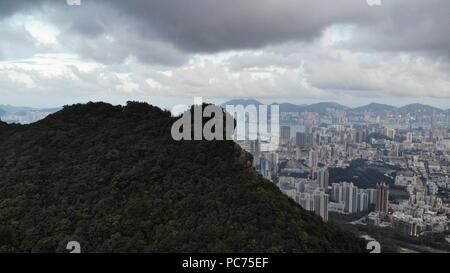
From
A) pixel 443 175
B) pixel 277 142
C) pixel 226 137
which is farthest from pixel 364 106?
pixel 226 137

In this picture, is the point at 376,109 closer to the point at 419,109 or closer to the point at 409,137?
the point at 419,109

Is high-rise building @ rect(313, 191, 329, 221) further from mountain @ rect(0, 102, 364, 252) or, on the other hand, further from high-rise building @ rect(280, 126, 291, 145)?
mountain @ rect(0, 102, 364, 252)

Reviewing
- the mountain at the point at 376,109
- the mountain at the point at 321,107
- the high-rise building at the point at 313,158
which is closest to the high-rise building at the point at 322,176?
the high-rise building at the point at 313,158

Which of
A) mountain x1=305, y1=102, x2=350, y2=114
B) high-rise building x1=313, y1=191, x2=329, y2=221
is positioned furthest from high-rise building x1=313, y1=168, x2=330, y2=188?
mountain x1=305, y1=102, x2=350, y2=114
